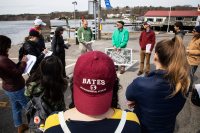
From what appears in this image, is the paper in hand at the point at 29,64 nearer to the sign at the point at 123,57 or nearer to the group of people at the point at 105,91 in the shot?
the group of people at the point at 105,91

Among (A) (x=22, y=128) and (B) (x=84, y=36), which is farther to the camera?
(B) (x=84, y=36)

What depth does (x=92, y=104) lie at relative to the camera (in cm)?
123

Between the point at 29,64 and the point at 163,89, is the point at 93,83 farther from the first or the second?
the point at 29,64

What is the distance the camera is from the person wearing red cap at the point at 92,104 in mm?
1198

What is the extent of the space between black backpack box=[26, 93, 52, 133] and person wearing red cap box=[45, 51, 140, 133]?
1536 millimetres

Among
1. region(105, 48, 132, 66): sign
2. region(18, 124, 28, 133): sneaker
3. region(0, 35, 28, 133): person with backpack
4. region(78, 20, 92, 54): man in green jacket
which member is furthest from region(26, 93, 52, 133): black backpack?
region(78, 20, 92, 54): man in green jacket

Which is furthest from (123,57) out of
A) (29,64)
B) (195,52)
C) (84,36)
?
(29,64)

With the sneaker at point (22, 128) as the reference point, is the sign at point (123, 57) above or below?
above

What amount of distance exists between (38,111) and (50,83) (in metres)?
0.41

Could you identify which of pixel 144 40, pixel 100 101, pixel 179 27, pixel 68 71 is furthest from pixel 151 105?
pixel 68 71

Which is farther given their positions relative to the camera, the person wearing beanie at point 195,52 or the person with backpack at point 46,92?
the person wearing beanie at point 195,52

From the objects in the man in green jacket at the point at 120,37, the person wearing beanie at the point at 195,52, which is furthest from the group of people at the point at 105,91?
the man in green jacket at the point at 120,37

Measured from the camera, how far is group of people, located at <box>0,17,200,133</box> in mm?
1220

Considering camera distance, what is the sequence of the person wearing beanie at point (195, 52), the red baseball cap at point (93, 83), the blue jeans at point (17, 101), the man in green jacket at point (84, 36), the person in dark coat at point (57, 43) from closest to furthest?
the red baseball cap at point (93, 83) < the blue jeans at point (17, 101) < the person wearing beanie at point (195, 52) < the person in dark coat at point (57, 43) < the man in green jacket at point (84, 36)
